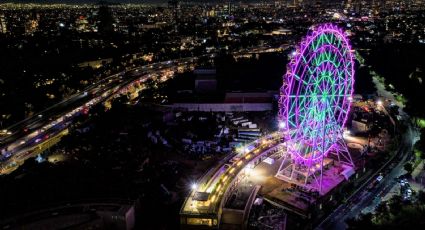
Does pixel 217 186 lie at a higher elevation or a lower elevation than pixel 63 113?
higher

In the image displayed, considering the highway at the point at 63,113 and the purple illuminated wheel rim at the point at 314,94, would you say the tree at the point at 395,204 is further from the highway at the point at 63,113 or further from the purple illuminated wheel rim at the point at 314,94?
the highway at the point at 63,113

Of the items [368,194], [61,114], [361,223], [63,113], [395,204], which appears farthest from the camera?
[63,113]

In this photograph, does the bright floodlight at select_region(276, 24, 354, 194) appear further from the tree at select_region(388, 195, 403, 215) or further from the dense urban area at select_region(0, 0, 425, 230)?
the tree at select_region(388, 195, 403, 215)

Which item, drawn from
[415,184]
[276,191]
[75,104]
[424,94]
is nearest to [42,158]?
[75,104]

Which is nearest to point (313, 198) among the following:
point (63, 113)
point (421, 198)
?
point (421, 198)

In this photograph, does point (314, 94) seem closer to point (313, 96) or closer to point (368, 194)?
point (313, 96)

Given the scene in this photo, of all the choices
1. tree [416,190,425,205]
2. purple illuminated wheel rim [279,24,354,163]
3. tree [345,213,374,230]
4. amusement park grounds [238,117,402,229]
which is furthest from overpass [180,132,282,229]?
tree [416,190,425,205]
